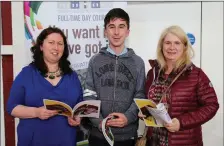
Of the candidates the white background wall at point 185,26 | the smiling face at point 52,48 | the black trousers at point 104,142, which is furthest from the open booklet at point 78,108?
the white background wall at point 185,26

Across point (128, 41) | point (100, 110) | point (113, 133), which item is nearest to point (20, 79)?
point (100, 110)

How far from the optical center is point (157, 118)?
164cm

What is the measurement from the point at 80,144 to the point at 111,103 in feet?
2.56

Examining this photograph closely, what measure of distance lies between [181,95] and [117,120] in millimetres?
491

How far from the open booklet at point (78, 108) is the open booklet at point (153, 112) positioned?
0.31 m

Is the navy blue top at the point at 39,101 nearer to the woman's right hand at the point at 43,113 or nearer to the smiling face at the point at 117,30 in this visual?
the woman's right hand at the point at 43,113

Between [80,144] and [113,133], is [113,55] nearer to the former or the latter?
[113,133]

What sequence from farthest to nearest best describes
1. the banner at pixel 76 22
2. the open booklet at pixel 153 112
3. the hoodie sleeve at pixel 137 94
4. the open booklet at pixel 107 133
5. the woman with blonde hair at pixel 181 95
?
1. the banner at pixel 76 22
2. the hoodie sleeve at pixel 137 94
3. the open booklet at pixel 107 133
4. the woman with blonde hair at pixel 181 95
5. the open booklet at pixel 153 112

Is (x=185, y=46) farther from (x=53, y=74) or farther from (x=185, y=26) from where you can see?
(x=53, y=74)

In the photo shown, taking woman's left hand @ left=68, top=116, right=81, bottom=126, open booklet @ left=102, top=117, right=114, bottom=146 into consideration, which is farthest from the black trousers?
woman's left hand @ left=68, top=116, right=81, bottom=126

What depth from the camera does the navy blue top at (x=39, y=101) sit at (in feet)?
6.02

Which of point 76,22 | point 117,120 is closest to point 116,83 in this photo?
point 117,120

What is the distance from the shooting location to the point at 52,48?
1890mm

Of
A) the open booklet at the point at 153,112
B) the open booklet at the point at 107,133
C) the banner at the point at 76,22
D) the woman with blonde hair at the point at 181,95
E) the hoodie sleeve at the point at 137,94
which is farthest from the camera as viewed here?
the banner at the point at 76,22
